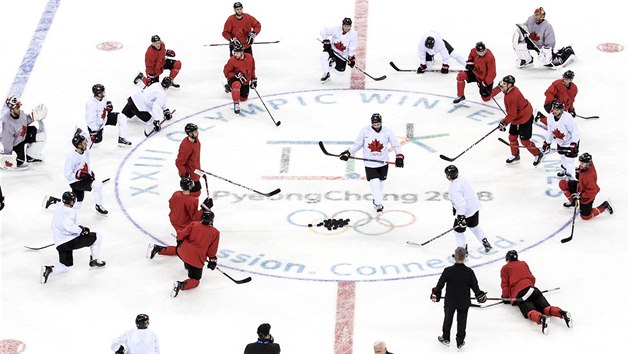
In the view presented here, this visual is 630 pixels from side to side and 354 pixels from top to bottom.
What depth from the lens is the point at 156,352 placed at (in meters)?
11.8

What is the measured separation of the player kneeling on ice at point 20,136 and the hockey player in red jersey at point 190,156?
187 centimetres

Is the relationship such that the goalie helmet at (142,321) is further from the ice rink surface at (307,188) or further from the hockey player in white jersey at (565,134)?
the hockey player in white jersey at (565,134)

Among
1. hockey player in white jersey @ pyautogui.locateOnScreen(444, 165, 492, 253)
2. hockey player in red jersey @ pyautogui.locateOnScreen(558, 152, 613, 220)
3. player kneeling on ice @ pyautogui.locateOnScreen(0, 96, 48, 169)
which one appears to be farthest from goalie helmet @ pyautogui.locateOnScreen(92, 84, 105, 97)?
hockey player in red jersey @ pyautogui.locateOnScreen(558, 152, 613, 220)

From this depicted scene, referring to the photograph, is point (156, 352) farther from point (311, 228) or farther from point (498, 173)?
point (498, 173)

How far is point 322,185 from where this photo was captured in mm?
15203

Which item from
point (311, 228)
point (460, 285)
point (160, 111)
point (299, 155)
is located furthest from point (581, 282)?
point (160, 111)

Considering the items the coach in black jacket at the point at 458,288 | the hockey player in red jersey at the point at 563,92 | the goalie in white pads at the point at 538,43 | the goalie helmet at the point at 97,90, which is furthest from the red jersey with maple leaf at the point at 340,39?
the coach in black jacket at the point at 458,288

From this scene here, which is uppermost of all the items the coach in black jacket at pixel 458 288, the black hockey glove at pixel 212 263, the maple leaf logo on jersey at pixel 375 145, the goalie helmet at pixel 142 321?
the maple leaf logo on jersey at pixel 375 145

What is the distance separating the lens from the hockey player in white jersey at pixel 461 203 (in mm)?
13438

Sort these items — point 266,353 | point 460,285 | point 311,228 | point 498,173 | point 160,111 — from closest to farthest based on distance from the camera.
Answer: point 266,353 → point 460,285 → point 311,228 → point 498,173 → point 160,111

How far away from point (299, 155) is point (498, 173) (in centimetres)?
205

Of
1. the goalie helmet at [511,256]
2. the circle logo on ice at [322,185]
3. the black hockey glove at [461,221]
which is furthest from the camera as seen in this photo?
the circle logo on ice at [322,185]

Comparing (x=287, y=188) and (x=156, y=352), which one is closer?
(x=156, y=352)

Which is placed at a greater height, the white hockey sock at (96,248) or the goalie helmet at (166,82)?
the goalie helmet at (166,82)
